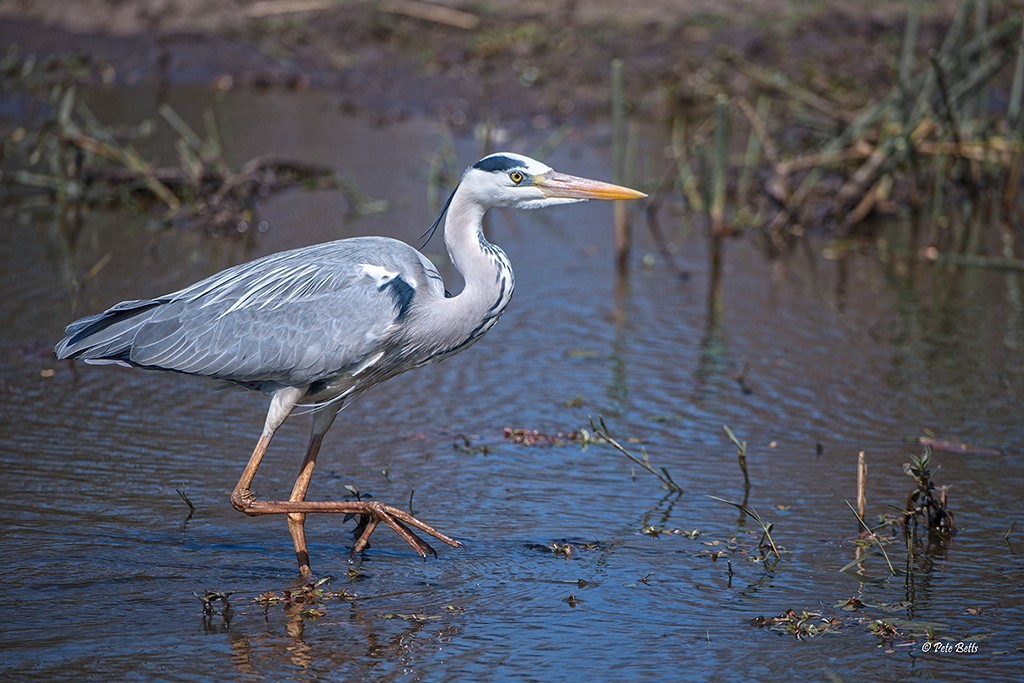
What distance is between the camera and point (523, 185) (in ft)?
18.0

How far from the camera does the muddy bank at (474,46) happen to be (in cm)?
1545

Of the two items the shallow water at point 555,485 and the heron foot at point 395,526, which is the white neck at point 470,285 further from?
the shallow water at point 555,485

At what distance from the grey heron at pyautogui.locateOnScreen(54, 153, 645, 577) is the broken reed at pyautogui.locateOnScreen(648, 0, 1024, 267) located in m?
4.71

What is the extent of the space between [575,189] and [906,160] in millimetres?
6457

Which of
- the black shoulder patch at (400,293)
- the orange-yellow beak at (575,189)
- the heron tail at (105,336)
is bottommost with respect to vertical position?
the heron tail at (105,336)

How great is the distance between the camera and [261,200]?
11.5 metres

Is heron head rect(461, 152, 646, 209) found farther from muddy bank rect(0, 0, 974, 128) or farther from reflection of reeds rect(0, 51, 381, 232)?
muddy bank rect(0, 0, 974, 128)

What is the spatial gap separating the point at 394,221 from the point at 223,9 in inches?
313

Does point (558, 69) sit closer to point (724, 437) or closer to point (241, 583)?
point (724, 437)

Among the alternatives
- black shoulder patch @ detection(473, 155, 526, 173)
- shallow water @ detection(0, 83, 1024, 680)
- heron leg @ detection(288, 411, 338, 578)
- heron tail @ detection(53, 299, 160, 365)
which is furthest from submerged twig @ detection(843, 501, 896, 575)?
heron tail @ detection(53, 299, 160, 365)

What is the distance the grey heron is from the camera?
5.30m

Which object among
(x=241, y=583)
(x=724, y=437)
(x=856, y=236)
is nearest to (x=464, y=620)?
(x=241, y=583)

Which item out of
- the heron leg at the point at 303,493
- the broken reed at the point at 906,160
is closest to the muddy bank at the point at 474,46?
the broken reed at the point at 906,160

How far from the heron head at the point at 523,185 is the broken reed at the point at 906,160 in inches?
178
